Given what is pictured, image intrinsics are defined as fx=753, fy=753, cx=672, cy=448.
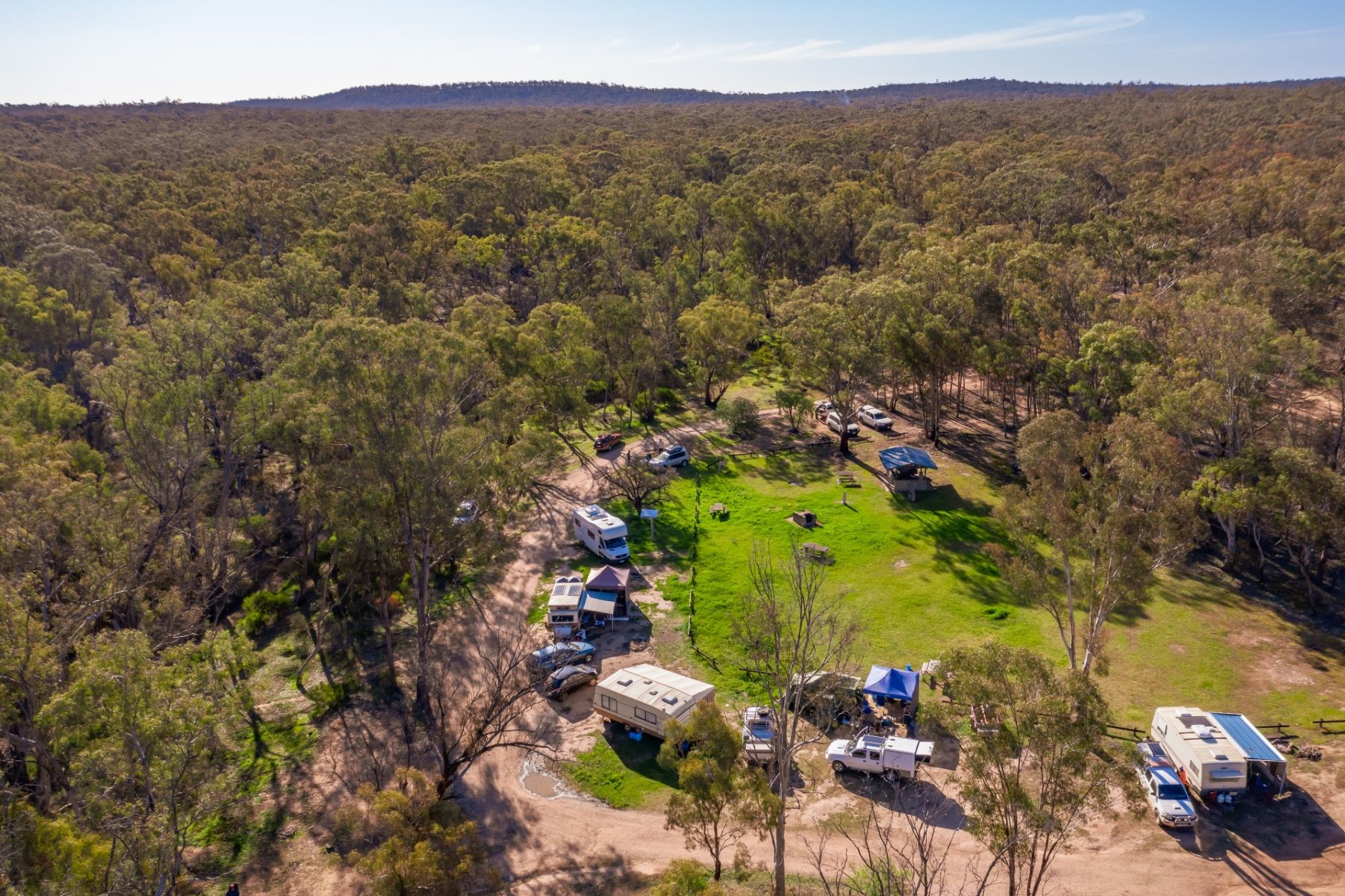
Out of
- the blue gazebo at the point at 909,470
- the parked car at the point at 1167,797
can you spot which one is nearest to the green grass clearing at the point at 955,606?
the blue gazebo at the point at 909,470

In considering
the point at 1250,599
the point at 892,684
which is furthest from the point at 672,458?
the point at 1250,599

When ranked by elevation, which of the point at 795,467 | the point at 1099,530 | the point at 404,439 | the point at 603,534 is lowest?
the point at 795,467

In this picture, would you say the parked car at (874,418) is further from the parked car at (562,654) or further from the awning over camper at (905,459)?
the parked car at (562,654)

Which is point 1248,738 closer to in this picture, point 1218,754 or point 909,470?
point 1218,754

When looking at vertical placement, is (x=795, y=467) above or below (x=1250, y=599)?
above

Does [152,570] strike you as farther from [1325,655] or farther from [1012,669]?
[1325,655]

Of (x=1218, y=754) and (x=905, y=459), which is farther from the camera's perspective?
(x=905, y=459)

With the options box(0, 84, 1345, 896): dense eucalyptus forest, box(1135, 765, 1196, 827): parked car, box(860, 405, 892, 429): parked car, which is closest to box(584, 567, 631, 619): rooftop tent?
box(0, 84, 1345, 896): dense eucalyptus forest
